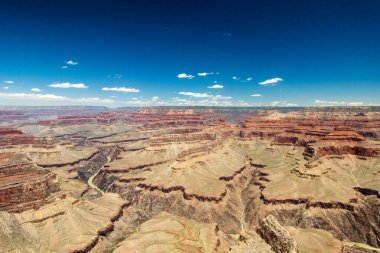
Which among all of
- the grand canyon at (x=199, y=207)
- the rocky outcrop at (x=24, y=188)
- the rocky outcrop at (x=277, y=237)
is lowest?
the grand canyon at (x=199, y=207)

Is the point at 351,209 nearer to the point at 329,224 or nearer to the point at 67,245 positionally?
the point at 329,224

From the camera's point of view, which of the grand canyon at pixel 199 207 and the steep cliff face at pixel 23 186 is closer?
the grand canyon at pixel 199 207

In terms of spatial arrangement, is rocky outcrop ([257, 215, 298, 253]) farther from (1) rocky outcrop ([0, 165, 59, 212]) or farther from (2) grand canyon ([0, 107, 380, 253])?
(1) rocky outcrop ([0, 165, 59, 212])

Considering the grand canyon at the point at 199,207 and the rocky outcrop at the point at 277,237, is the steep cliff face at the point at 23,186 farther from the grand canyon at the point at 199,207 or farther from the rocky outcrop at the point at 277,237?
the rocky outcrop at the point at 277,237

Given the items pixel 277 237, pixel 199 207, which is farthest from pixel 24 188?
pixel 277 237

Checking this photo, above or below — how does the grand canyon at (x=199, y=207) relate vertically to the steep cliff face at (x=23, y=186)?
below

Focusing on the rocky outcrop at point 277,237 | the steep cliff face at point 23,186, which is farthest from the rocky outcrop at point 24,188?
the rocky outcrop at point 277,237

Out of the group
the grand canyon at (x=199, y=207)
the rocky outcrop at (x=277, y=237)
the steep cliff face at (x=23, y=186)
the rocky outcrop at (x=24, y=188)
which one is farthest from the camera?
the steep cliff face at (x=23, y=186)

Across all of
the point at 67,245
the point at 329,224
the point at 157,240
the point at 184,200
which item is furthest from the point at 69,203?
the point at 329,224

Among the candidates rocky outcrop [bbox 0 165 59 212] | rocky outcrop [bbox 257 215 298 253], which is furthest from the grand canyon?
rocky outcrop [bbox 0 165 59 212]
